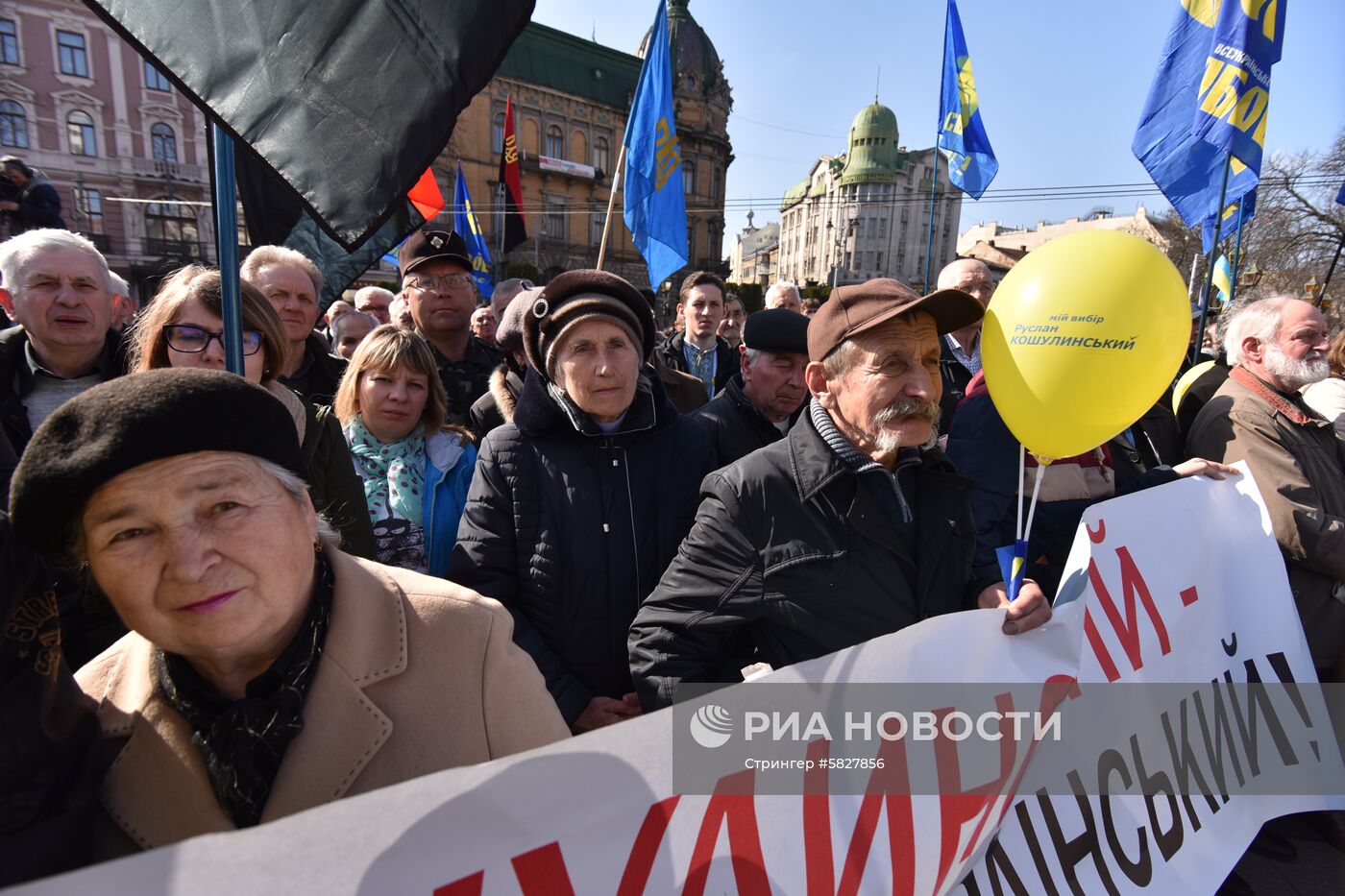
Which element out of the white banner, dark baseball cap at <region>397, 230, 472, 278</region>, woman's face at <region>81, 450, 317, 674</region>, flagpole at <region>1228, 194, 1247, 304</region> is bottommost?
the white banner

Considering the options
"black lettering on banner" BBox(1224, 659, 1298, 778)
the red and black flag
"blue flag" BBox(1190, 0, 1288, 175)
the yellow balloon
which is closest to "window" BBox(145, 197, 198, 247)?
the red and black flag

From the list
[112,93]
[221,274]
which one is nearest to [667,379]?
[221,274]

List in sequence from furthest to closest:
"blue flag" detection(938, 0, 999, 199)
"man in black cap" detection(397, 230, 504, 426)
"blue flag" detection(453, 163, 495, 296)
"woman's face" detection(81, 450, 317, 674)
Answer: "blue flag" detection(453, 163, 495, 296) < "blue flag" detection(938, 0, 999, 199) < "man in black cap" detection(397, 230, 504, 426) < "woman's face" detection(81, 450, 317, 674)

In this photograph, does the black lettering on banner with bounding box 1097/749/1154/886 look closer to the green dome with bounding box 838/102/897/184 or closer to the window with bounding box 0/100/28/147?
the window with bounding box 0/100/28/147

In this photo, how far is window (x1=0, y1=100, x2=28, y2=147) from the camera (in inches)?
1200

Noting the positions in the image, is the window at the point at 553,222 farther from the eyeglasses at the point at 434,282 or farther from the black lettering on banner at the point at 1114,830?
the black lettering on banner at the point at 1114,830

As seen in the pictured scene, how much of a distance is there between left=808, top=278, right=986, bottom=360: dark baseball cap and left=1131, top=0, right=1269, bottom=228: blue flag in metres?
5.17

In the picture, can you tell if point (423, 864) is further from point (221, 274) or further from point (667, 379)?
point (667, 379)

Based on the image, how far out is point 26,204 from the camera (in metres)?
4.77

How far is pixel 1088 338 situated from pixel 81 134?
4418 centimetres

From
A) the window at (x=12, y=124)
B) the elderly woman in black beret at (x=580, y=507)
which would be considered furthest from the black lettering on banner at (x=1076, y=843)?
the window at (x=12, y=124)

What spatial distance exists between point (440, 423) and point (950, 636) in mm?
2039

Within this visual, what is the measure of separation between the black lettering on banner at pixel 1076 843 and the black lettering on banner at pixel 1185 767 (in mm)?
426

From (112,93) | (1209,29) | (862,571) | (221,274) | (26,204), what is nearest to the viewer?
(221,274)
